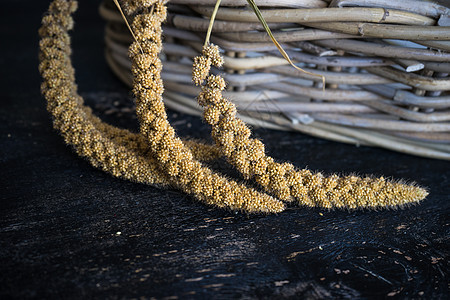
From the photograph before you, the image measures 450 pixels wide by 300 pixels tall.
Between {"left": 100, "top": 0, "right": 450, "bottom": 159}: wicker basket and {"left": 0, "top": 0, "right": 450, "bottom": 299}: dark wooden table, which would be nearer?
{"left": 0, "top": 0, "right": 450, "bottom": 299}: dark wooden table

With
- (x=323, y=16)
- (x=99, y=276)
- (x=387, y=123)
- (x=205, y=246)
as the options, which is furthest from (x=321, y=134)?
(x=99, y=276)

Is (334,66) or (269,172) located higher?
(334,66)

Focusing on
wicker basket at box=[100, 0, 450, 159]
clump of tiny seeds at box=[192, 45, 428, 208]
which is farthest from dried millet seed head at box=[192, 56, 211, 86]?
wicker basket at box=[100, 0, 450, 159]

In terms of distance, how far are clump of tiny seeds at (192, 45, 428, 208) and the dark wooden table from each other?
0.03 m

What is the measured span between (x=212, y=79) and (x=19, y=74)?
610 millimetres

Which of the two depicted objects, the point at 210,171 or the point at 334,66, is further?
the point at 334,66

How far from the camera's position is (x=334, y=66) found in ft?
2.31

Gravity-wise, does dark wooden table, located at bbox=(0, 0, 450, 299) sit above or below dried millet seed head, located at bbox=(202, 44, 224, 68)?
below

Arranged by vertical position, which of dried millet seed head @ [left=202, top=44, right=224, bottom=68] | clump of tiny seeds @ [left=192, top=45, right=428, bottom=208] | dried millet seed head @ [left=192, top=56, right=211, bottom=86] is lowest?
clump of tiny seeds @ [left=192, top=45, right=428, bottom=208]

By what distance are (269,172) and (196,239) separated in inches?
4.8

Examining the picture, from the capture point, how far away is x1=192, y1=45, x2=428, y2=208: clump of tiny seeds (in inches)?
21.4

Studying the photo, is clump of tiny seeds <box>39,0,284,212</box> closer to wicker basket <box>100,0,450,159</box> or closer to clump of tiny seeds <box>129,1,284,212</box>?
clump of tiny seeds <box>129,1,284,212</box>

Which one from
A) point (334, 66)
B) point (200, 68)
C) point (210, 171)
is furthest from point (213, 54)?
point (334, 66)

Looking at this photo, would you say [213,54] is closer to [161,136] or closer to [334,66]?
[161,136]
